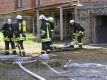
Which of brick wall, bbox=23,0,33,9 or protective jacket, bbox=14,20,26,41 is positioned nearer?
protective jacket, bbox=14,20,26,41

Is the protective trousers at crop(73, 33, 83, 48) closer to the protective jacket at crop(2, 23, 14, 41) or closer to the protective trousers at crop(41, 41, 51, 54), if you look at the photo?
the protective trousers at crop(41, 41, 51, 54)

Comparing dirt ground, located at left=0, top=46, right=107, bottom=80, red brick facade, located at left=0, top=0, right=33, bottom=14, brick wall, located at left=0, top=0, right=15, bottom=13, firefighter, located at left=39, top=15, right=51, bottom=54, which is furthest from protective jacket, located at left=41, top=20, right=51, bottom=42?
brick wall, located at left=0, top=0, right=15, bottom=13

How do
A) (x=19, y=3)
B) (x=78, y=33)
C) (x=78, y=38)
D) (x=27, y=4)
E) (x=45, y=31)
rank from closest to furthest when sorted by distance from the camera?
(x=45, y=31) → (x=78, y=33) → (x=78, y=38) → (x=27, y=4) → (x=19, y=3)

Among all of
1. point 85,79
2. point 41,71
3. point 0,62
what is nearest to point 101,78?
point 85,79

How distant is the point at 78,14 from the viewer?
90.9 ft

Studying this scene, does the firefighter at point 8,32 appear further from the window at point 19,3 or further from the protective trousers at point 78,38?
the window at point 19,3

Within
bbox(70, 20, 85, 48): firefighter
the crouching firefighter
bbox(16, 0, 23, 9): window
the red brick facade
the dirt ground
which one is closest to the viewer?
the dirt ground

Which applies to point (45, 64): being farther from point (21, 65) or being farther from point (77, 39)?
point (77, 39)

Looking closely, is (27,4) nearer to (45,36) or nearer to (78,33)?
(78,33)

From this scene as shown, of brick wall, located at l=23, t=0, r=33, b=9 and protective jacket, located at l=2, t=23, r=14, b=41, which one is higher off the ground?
brick wall, located at l=23, t=0, r=33, b=9

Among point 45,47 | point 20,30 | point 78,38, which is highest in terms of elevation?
point 20,30

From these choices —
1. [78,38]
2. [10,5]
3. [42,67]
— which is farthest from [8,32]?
[10,5]

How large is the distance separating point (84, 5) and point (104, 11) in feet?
5.19

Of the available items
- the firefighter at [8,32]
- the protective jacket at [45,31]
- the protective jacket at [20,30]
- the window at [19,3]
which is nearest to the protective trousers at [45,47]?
the protective jacket at [45,31]
